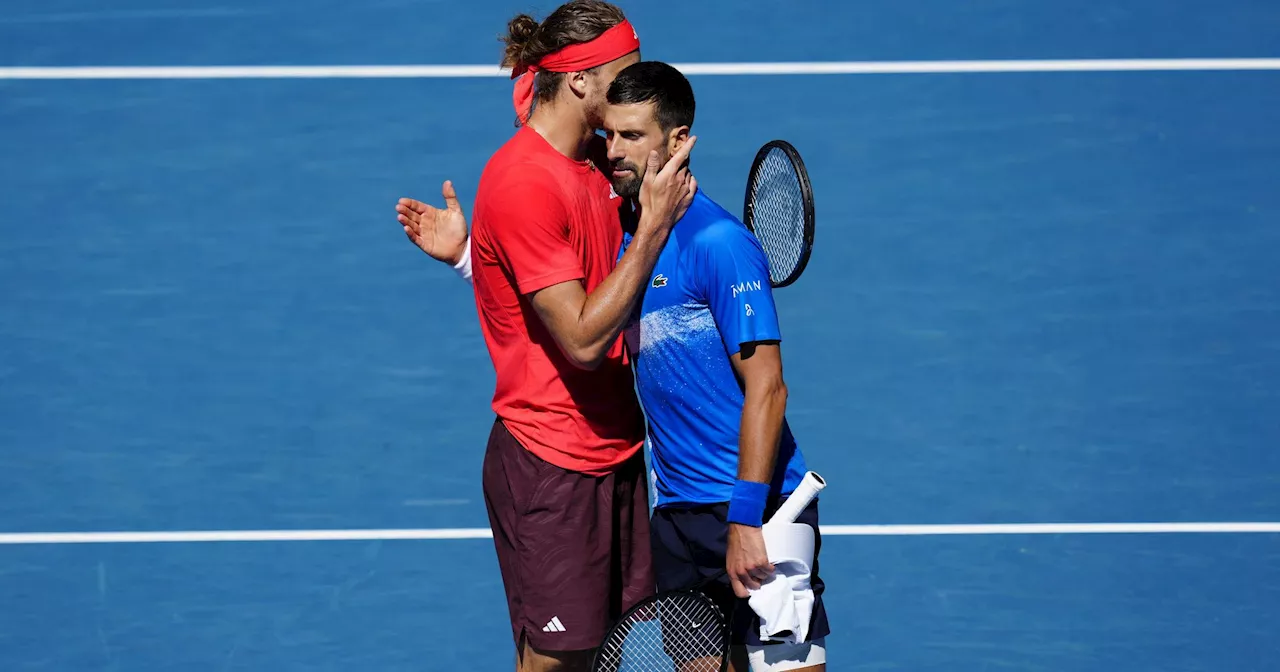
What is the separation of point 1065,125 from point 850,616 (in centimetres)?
242

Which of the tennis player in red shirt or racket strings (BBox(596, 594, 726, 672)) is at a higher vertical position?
the tennis player in red shirt

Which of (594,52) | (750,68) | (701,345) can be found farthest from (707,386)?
(750,68)

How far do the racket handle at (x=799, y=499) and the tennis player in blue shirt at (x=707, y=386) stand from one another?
0.16 feet

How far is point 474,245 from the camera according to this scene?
324cm

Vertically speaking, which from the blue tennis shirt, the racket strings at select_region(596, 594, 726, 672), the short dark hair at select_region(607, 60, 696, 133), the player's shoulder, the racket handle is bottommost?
the racket strings at select_region(596, 594, 726, 672)

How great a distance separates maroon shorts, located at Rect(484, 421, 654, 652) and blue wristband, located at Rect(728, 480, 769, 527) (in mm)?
411

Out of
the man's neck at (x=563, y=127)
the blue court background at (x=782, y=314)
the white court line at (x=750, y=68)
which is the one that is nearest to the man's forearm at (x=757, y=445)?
the man's neck at (x=563, y=127)

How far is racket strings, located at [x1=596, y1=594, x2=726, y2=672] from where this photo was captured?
313cm

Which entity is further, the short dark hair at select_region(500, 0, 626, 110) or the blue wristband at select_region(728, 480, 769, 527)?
the short dark hair at select_region(500, 0, 626, 110)

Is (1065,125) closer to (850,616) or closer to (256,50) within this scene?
(850,616)

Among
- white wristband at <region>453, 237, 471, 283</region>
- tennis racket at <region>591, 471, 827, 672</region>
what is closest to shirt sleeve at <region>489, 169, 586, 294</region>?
white wristband at <region>453, 237, 471, 283</region>

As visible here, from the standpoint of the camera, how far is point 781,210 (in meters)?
3.40

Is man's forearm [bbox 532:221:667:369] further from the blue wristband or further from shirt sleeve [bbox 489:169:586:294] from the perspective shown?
the blue wristband

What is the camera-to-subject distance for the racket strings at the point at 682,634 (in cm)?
313
